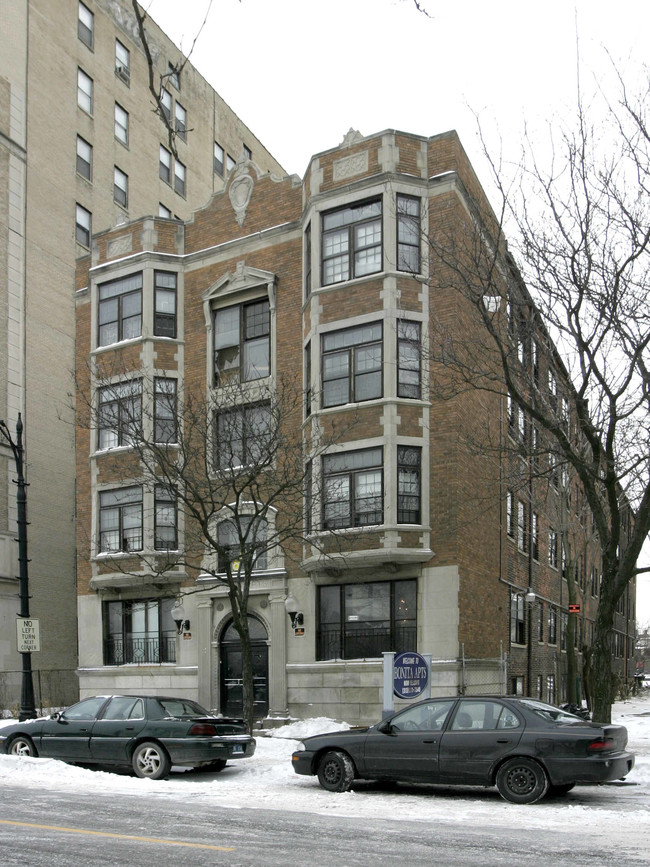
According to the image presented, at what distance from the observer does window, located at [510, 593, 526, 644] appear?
92.7 feet

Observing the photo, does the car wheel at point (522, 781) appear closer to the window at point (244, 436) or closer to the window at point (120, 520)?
the window at point (244, 436)

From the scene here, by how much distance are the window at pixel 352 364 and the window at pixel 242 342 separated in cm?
245

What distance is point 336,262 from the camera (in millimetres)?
25266

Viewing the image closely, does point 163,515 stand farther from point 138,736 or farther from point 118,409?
point 138,736

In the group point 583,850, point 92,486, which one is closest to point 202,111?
point 92,486

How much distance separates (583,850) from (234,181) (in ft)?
73.7

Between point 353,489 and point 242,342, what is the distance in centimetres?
595

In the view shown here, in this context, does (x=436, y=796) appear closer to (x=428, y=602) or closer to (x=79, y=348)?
(x=428, y=602)

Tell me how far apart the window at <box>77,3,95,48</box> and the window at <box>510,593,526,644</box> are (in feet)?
89.1

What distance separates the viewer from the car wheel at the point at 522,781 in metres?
12.2

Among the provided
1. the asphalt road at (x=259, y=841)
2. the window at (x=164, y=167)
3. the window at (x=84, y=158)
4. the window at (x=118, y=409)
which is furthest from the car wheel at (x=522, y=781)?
the window at (x=164, y=167)

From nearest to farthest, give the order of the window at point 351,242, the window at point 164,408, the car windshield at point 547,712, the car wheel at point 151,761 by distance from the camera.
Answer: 1. the car windshield at point 547,712
2. the car wheel at point 151,761
3. the window at point 351,242
4. the window at point 164,408

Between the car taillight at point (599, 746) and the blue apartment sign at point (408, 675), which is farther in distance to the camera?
the blue apartment sign at point (408, 675)

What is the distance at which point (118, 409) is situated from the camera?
2531 centimetres
